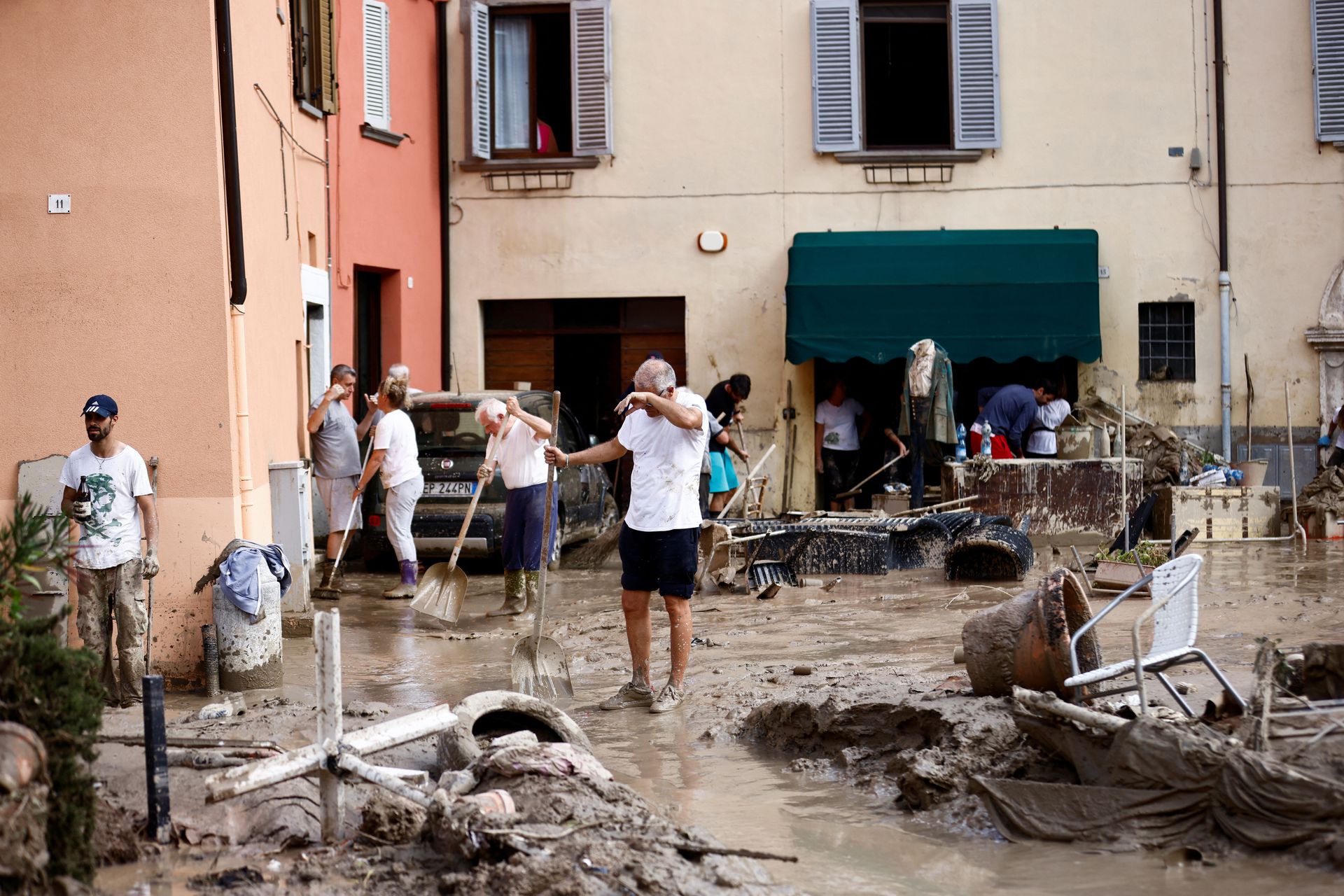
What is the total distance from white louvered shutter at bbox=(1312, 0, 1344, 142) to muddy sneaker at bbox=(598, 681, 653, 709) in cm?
1272

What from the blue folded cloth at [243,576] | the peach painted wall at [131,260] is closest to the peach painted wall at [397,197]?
the peach painted wall at [131,260]

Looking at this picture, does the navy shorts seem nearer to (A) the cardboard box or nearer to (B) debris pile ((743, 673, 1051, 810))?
(B) debris pile ((743, 673, 1051, 810))

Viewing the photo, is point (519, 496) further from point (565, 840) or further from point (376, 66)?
point (376, 66)

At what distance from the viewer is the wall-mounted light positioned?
17.3 metres

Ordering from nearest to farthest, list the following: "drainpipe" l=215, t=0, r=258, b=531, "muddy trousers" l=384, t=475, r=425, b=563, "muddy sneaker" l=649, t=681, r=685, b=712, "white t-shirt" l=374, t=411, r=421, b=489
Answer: "muddy sneaker" l=649, t=681, r=685, b=712
"drainpipe" l=215, t=0, r=258, b=531
"white t-shirt" l=374, t=411, r=421, b=489
"muddy trousers" l=384, t=475, r=425, b=563

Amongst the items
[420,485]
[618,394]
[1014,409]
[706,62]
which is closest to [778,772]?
[420,485]

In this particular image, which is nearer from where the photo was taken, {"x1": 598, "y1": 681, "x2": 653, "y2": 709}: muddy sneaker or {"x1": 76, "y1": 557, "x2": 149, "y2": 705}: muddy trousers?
{"x1": 598, "y1": 681, "x2": 653, "y2": 709}: muddy sneaker

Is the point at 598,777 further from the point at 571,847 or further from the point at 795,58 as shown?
the point at 795,58

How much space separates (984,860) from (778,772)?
143cm

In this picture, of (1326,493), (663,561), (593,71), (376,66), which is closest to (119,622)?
(663,561)

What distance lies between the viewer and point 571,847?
14.9 feet

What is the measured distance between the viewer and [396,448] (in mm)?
11641

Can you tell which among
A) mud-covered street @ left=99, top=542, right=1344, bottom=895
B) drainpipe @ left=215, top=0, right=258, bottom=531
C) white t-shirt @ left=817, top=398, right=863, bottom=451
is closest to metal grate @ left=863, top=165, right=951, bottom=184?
white t-shirt @ left=817, top=398, right=863, bottom=451

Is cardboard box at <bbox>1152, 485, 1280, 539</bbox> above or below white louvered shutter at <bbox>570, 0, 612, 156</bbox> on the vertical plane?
below
